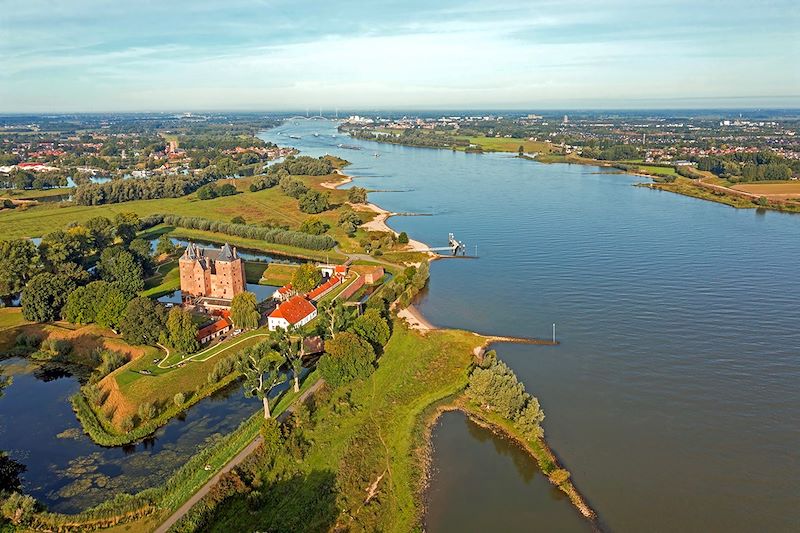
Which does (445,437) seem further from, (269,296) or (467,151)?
(467,151)

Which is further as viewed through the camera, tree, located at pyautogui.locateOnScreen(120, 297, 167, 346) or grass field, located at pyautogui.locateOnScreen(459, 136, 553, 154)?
grass field, located at pyautogui.locateOnScreen(459, 136, 553, 154)

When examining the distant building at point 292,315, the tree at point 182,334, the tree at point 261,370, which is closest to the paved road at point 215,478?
the tree at point 261,370

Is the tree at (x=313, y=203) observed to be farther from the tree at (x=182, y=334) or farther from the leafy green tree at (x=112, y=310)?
the tree at (x=182, y=334)

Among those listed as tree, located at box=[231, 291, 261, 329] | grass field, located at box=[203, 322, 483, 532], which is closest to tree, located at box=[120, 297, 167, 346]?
tree, located at box=[231, 291, 261, 329]

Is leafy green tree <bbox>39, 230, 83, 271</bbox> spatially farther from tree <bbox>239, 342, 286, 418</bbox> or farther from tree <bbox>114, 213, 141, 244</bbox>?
tree <bbox>239, 342, 286, 418</bbox>

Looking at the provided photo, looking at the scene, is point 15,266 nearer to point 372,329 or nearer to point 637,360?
point 372,329

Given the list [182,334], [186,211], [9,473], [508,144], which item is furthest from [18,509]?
[508,144]

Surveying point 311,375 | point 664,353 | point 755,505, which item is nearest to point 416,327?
point 311,375
